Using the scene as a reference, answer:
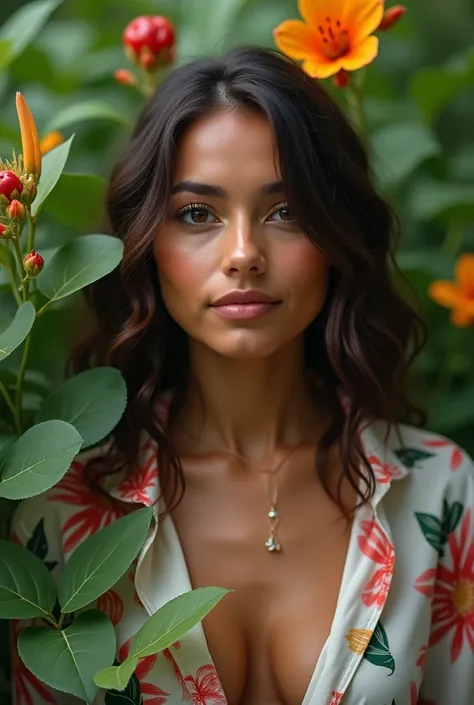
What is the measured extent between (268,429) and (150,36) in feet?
1.58

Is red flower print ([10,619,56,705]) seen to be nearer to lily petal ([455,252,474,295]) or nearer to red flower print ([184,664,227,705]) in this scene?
red flower print ([184,664,227,705])

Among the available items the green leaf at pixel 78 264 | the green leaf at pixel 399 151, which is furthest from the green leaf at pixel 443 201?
the green leaf at pixel 78 264

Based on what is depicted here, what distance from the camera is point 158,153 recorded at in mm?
1035

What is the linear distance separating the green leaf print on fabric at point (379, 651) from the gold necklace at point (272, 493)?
0.13 m

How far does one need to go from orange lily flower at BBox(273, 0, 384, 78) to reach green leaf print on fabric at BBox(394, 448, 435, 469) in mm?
425

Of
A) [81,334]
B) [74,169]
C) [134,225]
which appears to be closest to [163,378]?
[81,334]

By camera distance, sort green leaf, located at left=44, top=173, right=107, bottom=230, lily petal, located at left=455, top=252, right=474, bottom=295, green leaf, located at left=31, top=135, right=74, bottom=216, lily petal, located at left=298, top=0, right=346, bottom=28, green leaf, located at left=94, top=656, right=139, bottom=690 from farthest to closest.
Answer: lily petal, located at left=455, top=252, right=474, bottom=295 < green leaf, located at left=44, top=173, right=107, bottom=230 < lily petal, located at left=298, top=0, right=346, bottom=28 < green leaf, located at left=31, top=135, right=74, bottom=216 < green leaf, located at left=94, top=656, right=139, bottom=690

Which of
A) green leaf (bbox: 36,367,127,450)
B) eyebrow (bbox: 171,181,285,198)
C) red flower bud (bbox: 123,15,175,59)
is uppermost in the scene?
red flower bud (bbox: 123,15,175,59)

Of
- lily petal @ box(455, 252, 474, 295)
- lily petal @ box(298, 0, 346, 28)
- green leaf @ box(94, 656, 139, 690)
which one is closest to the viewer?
green leaf @ box(94, 656, 139, 690)

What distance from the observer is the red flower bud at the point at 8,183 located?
0.89 meters

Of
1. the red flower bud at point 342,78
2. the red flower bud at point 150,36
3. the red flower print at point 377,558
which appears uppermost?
the red flower bud at point 150,36

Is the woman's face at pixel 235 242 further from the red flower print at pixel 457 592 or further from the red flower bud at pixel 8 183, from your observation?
the red flower print at pixel 457 592

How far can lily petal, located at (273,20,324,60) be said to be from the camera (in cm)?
107

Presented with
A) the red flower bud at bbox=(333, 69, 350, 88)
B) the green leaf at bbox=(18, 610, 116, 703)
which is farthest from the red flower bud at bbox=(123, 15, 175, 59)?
the green leaf at bbox=(18, 610, 116, 703)
